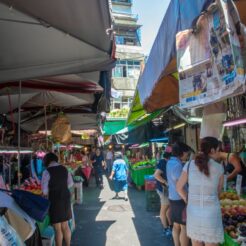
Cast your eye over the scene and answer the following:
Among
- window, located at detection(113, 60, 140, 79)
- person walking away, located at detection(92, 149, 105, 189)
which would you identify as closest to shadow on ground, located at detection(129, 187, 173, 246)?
person walking away, located at detection(92, 149, 105, 189)

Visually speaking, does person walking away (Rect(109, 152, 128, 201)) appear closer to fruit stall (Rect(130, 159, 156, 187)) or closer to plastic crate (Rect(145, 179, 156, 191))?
fruit stall (Rect(130, 159, 156, 187))

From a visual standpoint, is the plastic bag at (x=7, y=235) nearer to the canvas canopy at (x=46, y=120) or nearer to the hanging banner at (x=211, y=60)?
the hanging banner at (x=211, y=60)

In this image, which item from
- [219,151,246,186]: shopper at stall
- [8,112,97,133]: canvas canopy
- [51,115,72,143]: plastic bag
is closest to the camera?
[219,151,246,186]: shopper at stall

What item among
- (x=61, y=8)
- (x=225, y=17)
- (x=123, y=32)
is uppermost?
(x=123, y=32)

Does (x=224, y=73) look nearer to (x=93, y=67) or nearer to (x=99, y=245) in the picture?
(x=93, y=67)

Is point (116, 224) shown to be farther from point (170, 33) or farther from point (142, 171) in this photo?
point (170, 33)

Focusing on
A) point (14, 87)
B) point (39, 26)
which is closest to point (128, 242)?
point (14, 87)

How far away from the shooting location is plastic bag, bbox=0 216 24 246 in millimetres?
2207

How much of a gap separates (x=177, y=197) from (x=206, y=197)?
1.35 metres

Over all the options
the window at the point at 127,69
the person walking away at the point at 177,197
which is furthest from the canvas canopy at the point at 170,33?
the window at the point at 127,69

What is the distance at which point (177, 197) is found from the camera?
4.80 m

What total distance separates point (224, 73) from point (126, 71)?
1287 inches

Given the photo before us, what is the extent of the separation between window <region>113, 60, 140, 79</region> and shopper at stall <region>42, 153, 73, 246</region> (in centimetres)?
2926

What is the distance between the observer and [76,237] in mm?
6422
